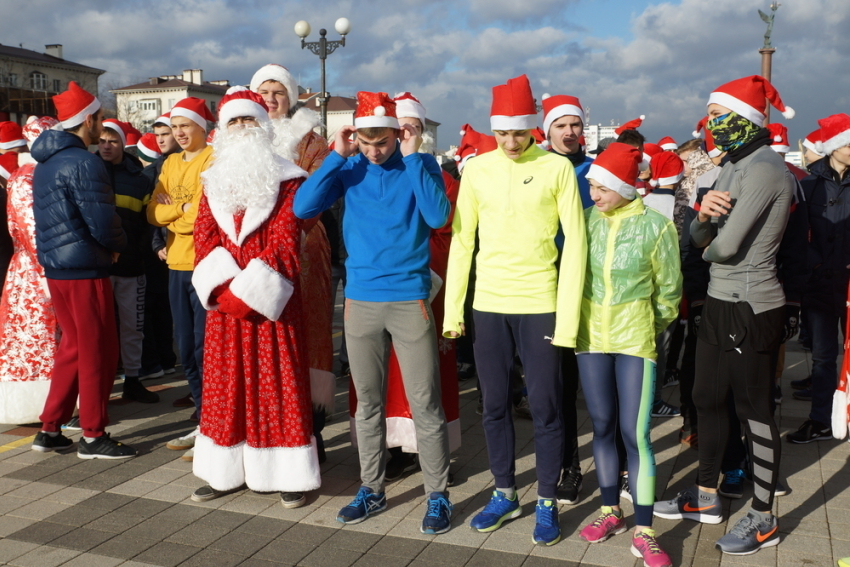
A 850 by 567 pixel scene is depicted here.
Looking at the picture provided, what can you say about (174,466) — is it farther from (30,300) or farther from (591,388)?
(591,388)

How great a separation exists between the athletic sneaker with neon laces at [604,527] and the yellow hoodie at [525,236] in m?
0.93

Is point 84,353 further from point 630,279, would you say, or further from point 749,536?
point 749,536

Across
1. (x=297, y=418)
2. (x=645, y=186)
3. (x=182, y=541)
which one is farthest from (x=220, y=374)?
(x=645, y=186)

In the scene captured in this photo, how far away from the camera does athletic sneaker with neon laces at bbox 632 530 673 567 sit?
3412 millimetres

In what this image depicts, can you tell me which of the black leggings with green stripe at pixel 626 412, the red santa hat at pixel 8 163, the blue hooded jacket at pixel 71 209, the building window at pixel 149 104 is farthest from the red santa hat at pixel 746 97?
the building window at pixel 149 104

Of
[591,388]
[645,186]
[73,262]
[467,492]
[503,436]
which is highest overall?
[645,186]

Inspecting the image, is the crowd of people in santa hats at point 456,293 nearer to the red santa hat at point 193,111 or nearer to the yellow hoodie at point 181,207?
the yellow hoodie at point 181,207

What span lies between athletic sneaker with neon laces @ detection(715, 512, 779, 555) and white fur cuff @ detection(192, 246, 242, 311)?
273 centimetres

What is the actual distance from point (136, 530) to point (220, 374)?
34.5 inches

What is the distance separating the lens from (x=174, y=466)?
486 cm

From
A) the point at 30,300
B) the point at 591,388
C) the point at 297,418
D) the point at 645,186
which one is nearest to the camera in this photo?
the point at 591,388

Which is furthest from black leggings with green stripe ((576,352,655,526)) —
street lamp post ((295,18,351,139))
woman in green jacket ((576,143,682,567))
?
street lamp post ((295,18,351,139))

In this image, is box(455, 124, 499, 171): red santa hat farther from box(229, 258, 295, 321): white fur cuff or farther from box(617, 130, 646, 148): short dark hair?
box(229, 258, 295, 321): white fur cuff

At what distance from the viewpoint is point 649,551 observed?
136 inches
